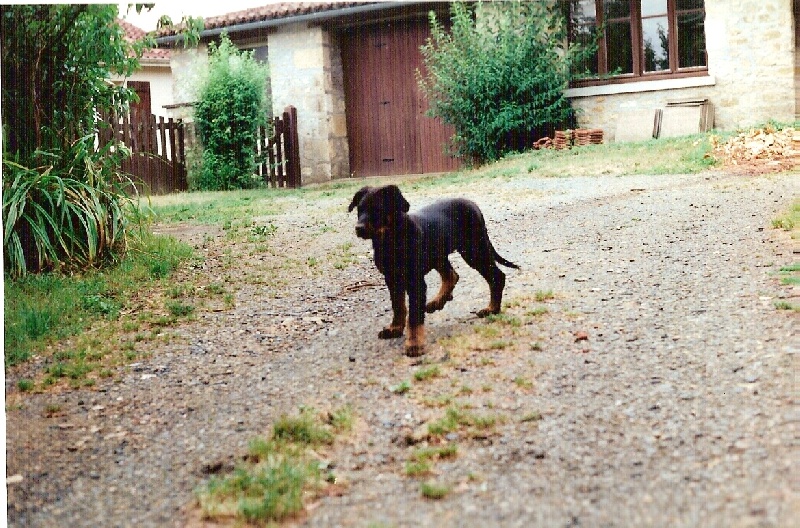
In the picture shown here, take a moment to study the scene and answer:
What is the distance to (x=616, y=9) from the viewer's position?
10977 mm

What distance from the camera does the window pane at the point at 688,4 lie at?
10.5 meters

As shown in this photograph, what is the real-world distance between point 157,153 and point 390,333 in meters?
8.94

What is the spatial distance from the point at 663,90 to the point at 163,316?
27.3 feet

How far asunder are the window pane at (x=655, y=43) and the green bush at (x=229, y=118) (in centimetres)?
515

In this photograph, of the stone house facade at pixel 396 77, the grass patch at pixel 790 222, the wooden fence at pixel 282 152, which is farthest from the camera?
the wooden fence at pixel 282 152

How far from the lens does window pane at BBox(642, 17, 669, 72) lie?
10.8 metres

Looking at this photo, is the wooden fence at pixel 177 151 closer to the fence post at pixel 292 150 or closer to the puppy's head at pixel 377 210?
the fence post at pixel 292 150

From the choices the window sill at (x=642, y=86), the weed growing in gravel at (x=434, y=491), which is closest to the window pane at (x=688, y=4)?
the window sill at (x=642, y=86)

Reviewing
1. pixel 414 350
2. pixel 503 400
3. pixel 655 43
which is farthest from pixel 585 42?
pixel 503 400

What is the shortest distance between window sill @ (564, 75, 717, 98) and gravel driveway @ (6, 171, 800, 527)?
6.02m

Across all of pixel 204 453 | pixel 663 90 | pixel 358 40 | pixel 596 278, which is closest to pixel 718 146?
pixel 663 90

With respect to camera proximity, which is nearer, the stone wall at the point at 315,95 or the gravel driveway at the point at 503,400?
the gravel driveway at the point at 503,400

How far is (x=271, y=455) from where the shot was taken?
2404 millimetres

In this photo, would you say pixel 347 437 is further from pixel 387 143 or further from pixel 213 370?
pixel 387 143
